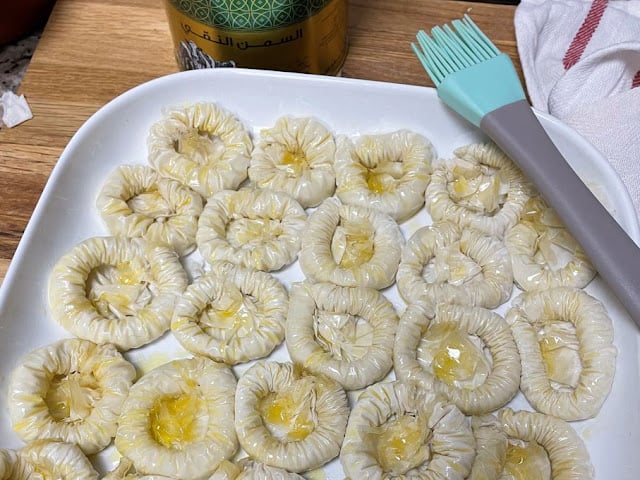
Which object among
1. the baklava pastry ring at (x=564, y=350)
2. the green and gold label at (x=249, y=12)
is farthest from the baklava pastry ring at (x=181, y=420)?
the green and gold label at (x=249, y=12)

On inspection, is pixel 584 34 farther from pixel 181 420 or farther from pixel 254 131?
pixel 181 420

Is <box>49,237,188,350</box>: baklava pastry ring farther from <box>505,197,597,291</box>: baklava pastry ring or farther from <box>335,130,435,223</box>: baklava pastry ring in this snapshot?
<box>505,197,597,291</box>: baklava pastry ring

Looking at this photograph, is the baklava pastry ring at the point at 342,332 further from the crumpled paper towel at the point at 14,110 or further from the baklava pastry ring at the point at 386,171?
the crumpled paper towel at the point at 14,110

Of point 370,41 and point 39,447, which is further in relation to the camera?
point 370,41

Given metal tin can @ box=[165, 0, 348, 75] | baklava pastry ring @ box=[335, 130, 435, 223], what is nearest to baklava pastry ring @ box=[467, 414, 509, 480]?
baklava pastry ring @ box=[335, 130, 435, 223]

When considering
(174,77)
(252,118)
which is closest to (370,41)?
(252,118)

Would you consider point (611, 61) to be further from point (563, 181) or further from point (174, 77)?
point (174, 77)

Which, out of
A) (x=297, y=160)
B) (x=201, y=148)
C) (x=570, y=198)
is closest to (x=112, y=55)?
(x=201, y=148)
